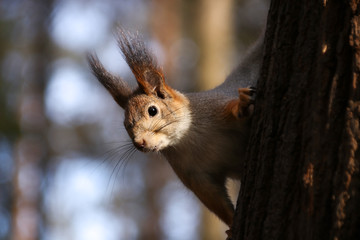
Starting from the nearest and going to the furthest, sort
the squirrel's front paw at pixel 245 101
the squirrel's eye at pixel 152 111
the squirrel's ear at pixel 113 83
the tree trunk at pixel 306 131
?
1. the tree trunk at pixel 306 131
2. the squirrel's front paw at pixel 245 101
3. the squirrel's eye at pixel 152 111
4. the squirrel's ear at pixel 113 83

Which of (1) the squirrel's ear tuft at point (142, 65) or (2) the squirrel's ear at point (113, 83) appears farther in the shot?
(2) the squirrel's ear at point (113, 83)

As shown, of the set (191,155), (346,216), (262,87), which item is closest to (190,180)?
(191,155)

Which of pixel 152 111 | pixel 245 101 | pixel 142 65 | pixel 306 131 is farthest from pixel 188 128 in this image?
pixel 306 131

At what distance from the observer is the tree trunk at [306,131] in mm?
1182

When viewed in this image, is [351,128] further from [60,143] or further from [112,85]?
[60,143]

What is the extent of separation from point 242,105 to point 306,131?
690 millimetres

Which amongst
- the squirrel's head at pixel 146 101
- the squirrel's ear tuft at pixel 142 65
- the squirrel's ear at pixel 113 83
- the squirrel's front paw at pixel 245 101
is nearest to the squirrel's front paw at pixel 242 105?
the squirrel's front paw at pixel 245 101

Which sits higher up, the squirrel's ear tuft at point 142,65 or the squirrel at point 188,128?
the squirrel's ear tuft at point 142,65

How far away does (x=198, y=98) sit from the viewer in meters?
2.44

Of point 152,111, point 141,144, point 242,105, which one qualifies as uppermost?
point 242,105

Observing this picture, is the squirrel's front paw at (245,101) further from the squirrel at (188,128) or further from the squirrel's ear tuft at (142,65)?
the squirrel's ear tuft at (142,65)

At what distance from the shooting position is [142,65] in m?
2.30

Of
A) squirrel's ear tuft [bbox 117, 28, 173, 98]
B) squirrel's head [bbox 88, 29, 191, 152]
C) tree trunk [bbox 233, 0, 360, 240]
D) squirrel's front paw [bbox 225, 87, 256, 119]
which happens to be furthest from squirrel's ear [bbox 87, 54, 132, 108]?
tree trunk [bbox 233, 0, 360, 240]

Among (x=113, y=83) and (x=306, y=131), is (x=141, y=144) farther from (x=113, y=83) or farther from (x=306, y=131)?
(x=306, y=131)
